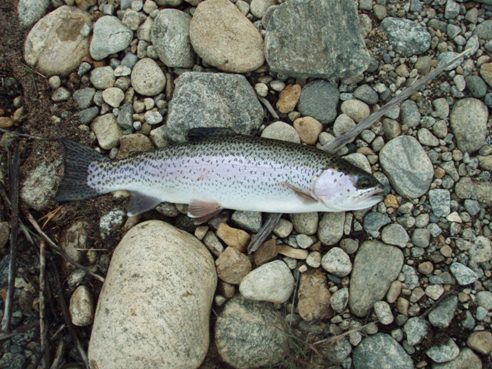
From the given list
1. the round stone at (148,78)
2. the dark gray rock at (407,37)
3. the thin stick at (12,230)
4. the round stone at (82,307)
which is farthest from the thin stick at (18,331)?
the dark gray rock at (407,37)

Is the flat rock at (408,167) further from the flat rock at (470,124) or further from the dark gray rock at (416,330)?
the dark gray rock at (416,330)

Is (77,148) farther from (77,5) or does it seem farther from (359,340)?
(359,340)

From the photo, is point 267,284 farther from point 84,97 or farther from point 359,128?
point 84,97

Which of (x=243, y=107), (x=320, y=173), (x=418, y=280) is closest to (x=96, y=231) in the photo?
(x=243, y=107)

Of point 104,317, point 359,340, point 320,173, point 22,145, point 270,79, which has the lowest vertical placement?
point 359,340

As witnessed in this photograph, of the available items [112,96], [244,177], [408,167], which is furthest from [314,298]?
[112,96]

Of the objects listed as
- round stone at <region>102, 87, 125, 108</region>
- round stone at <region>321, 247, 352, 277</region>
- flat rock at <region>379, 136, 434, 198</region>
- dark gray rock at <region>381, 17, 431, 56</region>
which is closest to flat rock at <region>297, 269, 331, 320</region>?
round stone at <region>321, 247, 352, 277</region>

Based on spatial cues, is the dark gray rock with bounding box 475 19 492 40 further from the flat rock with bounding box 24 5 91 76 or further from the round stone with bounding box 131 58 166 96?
the flat rock with bounding box 24 5 91 76

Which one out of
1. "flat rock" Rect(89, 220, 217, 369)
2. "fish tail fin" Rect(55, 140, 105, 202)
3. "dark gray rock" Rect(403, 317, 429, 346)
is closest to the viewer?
"flat rock" Rect(89, 220, 217, 369)
